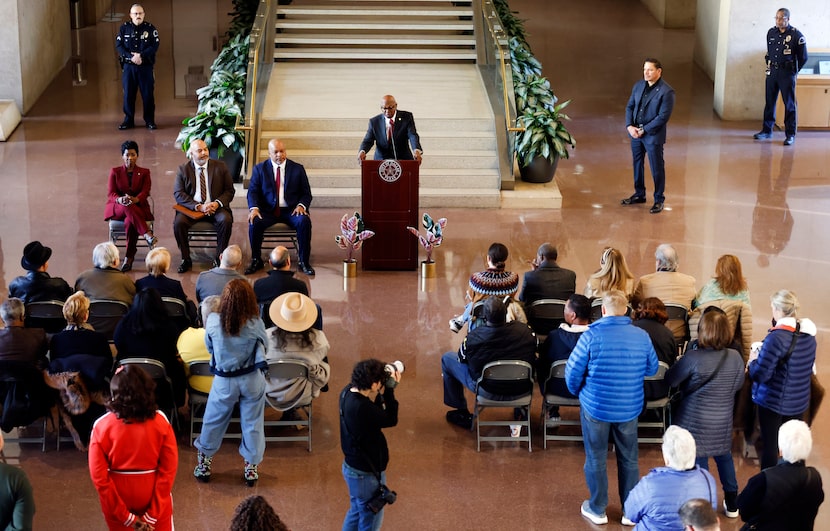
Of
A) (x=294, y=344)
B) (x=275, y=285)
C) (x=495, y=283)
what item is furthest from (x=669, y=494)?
(x=275, y=285)

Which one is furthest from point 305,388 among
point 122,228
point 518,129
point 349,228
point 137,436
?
point 518,129

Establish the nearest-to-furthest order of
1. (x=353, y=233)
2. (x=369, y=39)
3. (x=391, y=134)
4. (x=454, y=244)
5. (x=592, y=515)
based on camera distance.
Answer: (x=592, y=515), (x=353, y=233), (x=391, y=134), (x=454, y=244), (x=369, y=39)

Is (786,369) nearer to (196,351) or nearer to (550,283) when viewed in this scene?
(550,283)

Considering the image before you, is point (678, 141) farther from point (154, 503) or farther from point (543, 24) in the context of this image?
point (154, 503)

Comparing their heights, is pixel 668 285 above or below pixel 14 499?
above

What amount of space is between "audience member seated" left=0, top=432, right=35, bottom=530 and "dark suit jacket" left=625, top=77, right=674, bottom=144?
9.03m

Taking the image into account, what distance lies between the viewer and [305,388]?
24.5 feet

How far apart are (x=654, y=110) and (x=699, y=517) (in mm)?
8550

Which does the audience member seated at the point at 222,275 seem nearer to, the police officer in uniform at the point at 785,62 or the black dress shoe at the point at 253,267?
the black dress shoe at the point at 253,267

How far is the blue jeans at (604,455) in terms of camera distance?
6723 millimetres

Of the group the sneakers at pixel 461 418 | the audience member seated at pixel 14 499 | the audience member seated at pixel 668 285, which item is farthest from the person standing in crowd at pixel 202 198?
the audience member seated at pixel 14 499

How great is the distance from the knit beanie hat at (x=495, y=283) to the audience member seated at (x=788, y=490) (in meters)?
2.91

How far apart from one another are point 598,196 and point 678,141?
119 inches

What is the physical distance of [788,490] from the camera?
18.3ft
